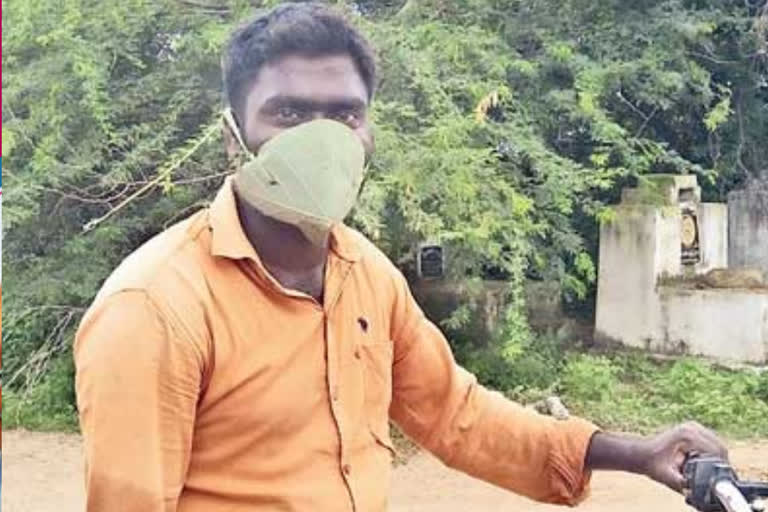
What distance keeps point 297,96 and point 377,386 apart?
15.6 inches

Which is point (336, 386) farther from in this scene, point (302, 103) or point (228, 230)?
point (302, 103)

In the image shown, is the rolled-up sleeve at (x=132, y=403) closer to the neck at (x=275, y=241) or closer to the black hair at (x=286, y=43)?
the neck at (x=275, y=241)

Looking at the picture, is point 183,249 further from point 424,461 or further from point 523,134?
point 523,134

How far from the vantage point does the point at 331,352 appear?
153cm

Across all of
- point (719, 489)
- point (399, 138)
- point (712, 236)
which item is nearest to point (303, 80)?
point (719, 489)

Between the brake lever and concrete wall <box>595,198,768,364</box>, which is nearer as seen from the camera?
the brake lever

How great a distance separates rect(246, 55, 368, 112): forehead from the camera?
1.54m

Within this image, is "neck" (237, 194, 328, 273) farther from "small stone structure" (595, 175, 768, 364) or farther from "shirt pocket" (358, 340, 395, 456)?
"small stone structure" (595, 175, 768, 364)

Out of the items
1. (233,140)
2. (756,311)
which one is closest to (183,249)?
(233,140)

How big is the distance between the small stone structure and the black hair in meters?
6.86

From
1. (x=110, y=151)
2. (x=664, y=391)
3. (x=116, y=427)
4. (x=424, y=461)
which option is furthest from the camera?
(x=664, y=391)

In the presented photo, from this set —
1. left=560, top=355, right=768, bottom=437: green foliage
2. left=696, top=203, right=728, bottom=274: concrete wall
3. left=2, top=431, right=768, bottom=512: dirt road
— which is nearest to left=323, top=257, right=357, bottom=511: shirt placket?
left=2, top=431, right=768, bottom=512: dirt road

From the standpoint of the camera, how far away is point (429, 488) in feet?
20.4

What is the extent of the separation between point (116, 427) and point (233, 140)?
17.8 inches
